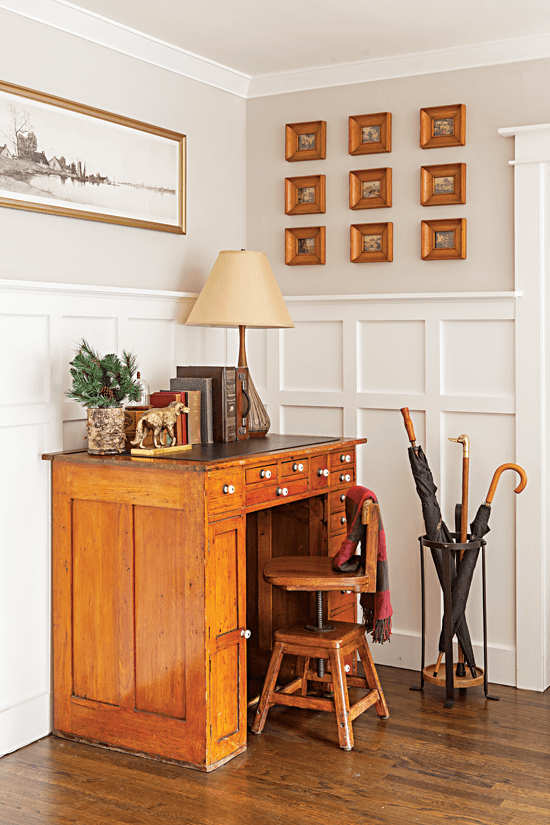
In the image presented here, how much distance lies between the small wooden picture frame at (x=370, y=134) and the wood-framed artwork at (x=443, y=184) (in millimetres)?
221

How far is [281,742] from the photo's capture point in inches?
121

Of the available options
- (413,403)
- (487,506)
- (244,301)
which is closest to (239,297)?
(244,301)

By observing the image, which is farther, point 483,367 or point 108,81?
point 483,367

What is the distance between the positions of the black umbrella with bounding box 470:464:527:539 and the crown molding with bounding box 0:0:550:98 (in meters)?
1.59

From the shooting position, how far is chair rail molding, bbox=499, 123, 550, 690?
3553mm

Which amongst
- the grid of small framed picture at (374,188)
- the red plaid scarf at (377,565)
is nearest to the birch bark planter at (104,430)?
the red plaid scarf at (377,565)

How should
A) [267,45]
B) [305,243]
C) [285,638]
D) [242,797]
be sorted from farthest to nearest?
[305,243] → [267,45] → [285,638] → [242,797]

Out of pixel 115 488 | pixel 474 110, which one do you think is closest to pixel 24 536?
pixel 115 488

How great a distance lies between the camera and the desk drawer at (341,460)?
349 cm

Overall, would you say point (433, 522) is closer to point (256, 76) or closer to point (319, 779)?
point (319, 779)

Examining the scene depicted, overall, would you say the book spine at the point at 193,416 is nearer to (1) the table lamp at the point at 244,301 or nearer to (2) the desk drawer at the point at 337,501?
(1) the table lamp at the point at 244,301

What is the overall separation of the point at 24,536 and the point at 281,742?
1.11 m

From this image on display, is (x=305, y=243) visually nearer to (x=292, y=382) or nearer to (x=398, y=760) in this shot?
(x=292, y=382)

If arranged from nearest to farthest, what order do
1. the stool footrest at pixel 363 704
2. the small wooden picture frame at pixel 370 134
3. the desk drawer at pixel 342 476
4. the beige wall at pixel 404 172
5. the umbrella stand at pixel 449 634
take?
the stool footrest at pixel 363 704
the umbrella stand at pixel 449 634
the desk drawer at pixel 342 476
the beige wall at pixel 404 172
the small wooden picture frame at pixel 370 134
